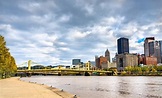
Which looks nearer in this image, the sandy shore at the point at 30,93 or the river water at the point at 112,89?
the sandy shore at the point at 30,93

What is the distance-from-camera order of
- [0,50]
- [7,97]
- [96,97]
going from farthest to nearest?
[0,50] → [96,97] → [7,97]

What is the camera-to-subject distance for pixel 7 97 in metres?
25.1

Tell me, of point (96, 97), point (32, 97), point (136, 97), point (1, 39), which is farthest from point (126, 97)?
point (1, 39)

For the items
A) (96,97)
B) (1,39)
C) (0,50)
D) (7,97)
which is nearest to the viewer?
(7,97)

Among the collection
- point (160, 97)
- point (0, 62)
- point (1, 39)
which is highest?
point (1, 39)

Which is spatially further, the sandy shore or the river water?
the river water

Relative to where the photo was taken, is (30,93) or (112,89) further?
(112,89)

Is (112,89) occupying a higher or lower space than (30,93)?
lower

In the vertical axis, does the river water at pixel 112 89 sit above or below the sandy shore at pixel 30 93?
below

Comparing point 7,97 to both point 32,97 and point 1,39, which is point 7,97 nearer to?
point 32,97

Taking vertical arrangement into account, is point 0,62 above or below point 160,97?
above

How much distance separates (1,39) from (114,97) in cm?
5247

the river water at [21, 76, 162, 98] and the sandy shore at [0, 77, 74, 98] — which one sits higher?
the sandy shore at [0, 77, 74, 98]

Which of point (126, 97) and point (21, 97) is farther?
point (126, 97)
